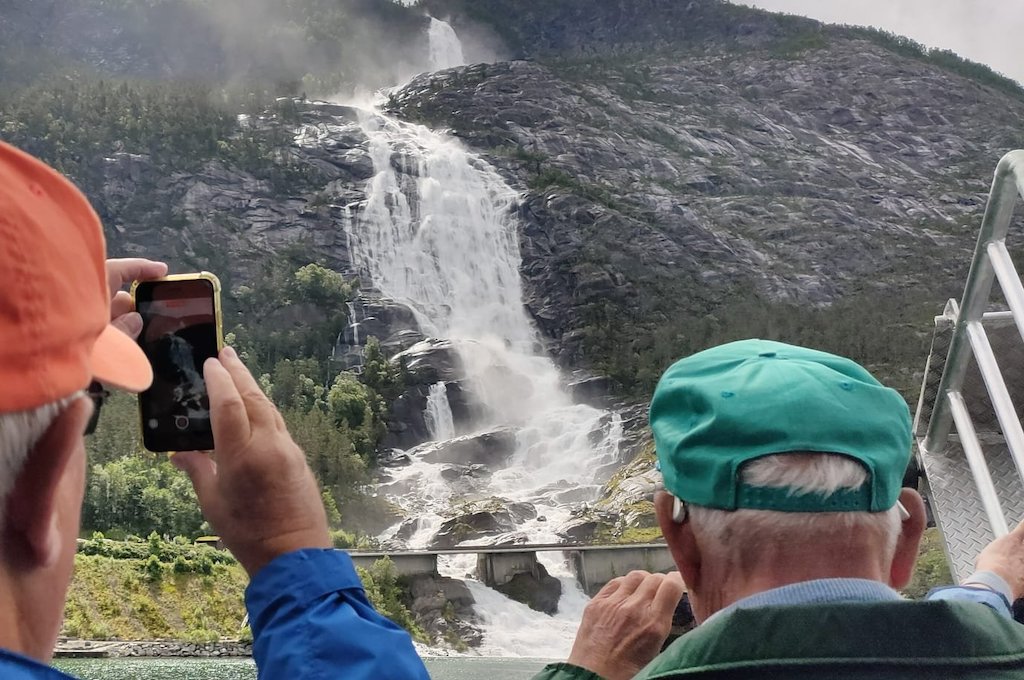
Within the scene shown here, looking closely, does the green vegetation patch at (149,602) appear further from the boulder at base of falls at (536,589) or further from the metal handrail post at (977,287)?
the metal handrail post at (977,287)

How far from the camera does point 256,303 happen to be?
96.2 feet

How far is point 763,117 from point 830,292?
35.4 ft

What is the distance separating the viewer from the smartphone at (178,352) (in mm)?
614

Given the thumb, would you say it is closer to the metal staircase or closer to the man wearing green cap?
the man wearing green cap

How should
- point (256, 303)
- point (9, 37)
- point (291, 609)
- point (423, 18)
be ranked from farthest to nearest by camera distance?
point (423, 18), point (9, 37), point (256, 303), point (291, 609)

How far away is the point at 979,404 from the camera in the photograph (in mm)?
1908

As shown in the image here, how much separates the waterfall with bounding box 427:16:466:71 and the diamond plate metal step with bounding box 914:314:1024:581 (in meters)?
48.2

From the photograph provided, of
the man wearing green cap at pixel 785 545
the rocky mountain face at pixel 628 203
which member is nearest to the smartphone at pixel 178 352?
the man wearing green cap at pixel 785 545

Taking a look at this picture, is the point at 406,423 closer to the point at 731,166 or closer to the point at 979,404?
the point at 731,166

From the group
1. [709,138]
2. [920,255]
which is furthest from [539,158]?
A: [920,255]

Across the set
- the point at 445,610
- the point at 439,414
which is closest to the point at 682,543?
the point at 445,610

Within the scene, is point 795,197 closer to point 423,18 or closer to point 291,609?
point 423,18

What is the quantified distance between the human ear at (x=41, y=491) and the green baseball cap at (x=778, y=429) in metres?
0.38

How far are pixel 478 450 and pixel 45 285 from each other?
2482cm
